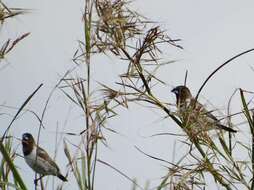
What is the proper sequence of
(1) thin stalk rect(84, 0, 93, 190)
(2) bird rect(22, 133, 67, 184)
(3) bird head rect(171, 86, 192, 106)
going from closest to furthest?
(1) thin stalk rect(84, 0, 93, 190) → (2) bird rect(22, 133, 67, 184) → (3) bird head rect(171, 86, 192, 106)

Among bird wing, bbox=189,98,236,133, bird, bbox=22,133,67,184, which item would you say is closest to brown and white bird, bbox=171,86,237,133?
bird wing, bbox=189,98,236,133

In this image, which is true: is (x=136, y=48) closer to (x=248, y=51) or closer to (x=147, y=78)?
(x=147, y=78)

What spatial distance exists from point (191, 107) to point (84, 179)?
2.35ft

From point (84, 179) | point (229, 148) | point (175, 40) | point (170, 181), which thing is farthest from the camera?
point (175, 40)

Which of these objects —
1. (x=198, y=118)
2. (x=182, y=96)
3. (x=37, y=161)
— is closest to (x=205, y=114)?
(x=198, y=118)

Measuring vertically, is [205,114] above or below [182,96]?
below

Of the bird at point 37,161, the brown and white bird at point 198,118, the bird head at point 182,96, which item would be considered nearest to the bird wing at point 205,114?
the brown and white bird at point 198,118

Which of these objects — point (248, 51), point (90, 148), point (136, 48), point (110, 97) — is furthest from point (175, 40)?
point (90, 148)

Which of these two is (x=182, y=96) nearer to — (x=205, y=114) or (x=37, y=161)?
(x=205, y=114)

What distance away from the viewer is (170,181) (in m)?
2.45

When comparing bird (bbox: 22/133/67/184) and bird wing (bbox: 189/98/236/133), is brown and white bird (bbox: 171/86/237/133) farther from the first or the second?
bird (bbox: 22/133/67/184)

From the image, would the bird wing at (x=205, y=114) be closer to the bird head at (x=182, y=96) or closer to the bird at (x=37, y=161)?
the bird head at (x=182, y=96)

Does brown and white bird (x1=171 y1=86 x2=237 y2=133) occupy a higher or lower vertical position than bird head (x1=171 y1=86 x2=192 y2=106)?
lower

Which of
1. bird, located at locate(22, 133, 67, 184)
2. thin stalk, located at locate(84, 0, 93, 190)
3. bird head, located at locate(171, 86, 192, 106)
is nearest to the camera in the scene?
thin stalk, located at locate(84, 0, 93, 190)
